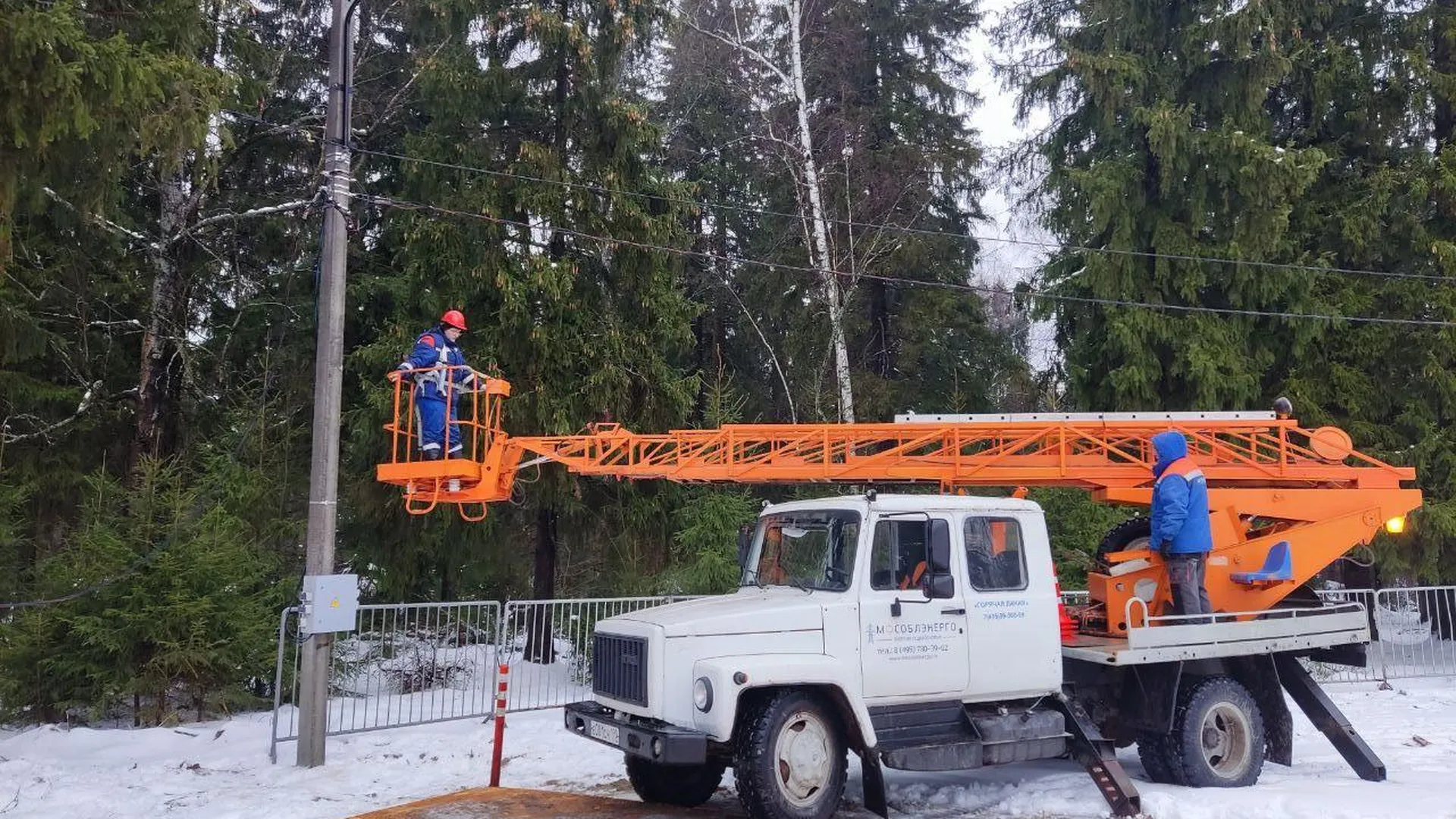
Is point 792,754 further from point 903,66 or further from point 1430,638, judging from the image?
point 903,66

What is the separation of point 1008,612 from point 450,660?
674 centimetres

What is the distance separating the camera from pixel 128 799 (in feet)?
26.9

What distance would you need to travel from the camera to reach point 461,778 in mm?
9055

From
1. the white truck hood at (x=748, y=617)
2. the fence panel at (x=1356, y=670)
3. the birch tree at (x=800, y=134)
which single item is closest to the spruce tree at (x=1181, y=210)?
the fence panel at (x=1356, y=670)

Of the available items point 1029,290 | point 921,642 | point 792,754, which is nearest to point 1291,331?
point 1029,290

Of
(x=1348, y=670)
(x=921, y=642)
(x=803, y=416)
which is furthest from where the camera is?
(x=803, y=416)

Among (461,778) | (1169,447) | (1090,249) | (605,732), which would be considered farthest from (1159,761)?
(1090,249)

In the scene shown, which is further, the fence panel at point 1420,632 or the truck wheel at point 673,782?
the fence panel at point 1420,632

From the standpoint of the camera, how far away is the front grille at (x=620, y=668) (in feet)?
23.0

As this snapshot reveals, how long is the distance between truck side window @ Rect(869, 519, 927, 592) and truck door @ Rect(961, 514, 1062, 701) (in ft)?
1.35

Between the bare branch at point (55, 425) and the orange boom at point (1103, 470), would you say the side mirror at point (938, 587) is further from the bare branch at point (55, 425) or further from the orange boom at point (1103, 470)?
the bare branch at point (55, 425)

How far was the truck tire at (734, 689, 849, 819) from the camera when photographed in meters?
6.59

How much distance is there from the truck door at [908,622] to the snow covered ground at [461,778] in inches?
44.8

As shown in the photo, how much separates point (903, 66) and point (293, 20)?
12.2 m
